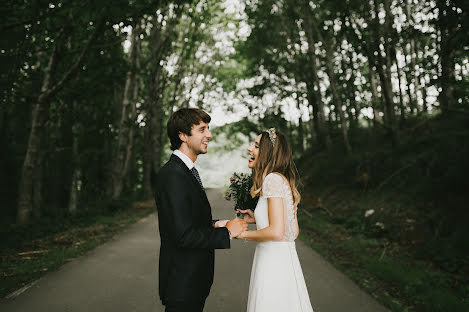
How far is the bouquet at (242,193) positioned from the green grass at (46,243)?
4179 millimetres

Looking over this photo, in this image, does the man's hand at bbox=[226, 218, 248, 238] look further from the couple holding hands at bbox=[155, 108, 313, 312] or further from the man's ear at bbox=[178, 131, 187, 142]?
the man's ear at bbox=[178, 131, 187, 142]

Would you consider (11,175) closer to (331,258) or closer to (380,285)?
(331,258)

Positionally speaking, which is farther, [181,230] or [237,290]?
[237,290]

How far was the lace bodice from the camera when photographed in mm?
A: 2723

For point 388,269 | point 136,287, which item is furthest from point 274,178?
point 388,269

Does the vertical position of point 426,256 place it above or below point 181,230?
below

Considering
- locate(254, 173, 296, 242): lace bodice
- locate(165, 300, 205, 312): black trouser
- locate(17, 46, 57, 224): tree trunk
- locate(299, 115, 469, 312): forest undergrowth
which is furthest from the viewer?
locate(17, 46, 57, 224): tree trunk

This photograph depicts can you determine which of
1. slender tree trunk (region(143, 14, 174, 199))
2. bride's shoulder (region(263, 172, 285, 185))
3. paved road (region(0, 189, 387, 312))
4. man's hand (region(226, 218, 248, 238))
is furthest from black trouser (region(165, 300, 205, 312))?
slender tree trunk (region(143, 14, 174, 199))

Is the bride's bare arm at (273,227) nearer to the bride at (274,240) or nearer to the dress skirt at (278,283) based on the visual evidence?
the bride at (274,240)

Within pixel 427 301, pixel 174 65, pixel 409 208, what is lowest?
pixel 427 301

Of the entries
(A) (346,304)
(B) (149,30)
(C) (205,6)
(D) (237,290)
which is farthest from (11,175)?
(A) (346,304)

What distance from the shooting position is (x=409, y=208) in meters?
9.65

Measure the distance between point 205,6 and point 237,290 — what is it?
17.3 m

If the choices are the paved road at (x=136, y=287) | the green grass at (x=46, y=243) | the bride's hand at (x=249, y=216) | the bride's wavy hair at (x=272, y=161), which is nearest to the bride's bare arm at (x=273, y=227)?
the bride's wavy hair at (x=272, y=161)
